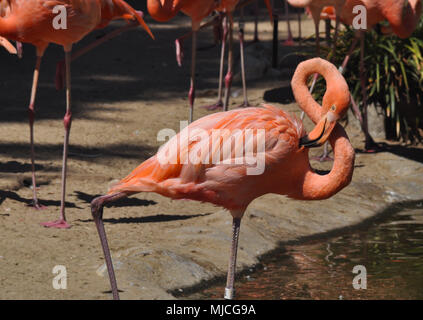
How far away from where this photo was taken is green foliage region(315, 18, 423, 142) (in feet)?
25.7

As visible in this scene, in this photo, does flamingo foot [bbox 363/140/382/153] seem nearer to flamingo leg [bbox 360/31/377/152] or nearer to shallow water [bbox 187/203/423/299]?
flamingo leg [bbox 360/31/377/152]

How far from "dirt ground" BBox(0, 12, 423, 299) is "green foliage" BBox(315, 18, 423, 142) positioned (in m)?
0.32

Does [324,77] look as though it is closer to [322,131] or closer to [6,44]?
[322,131]

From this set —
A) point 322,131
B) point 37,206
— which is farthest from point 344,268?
point 37,206

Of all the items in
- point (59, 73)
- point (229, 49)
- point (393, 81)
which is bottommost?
point (393, 81)

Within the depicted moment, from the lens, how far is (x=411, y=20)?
7262 millimetres

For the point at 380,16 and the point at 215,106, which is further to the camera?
the point at 215,106

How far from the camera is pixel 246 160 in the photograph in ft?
13.1

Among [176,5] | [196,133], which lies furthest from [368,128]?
[196,133]

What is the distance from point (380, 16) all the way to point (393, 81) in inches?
33.7

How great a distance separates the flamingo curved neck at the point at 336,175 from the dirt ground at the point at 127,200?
0.82 meters

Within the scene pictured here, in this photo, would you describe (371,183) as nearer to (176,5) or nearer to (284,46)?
(176,5)

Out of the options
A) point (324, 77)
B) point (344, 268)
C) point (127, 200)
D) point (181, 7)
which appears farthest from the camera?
point (181, 7)

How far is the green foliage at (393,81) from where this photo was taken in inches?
308
